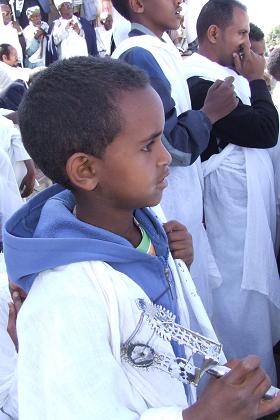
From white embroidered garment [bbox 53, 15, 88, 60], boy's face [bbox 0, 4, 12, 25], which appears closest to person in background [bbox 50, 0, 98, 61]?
white embroidered garment [bbox 53, 15, 88, 60]

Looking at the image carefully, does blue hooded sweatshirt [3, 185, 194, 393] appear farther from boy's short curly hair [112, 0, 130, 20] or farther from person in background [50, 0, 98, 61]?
person in background [50, 0, 98, 61]

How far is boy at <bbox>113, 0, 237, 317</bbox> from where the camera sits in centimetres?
179

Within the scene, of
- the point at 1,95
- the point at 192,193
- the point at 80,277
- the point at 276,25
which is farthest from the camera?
the point at 276,25

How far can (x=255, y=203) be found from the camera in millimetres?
2125

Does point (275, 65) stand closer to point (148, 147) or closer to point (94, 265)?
point (148, 147)

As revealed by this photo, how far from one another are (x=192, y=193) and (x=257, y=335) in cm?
72

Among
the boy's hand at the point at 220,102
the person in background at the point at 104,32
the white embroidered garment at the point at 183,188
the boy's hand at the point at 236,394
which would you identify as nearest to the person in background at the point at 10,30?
the person in background at the point at 104,32

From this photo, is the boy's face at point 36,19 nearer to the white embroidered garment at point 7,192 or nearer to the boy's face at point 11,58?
the boy's face at point 11,58

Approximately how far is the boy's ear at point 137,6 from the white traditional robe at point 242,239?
345mm

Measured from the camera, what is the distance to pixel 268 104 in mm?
2059

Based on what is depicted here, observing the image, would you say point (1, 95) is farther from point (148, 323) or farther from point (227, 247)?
point (148, 323)

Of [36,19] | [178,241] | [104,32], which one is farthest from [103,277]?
[104,32]

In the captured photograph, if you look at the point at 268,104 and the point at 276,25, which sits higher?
the point at 268,104

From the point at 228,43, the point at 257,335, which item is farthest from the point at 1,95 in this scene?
the point at 257,335
